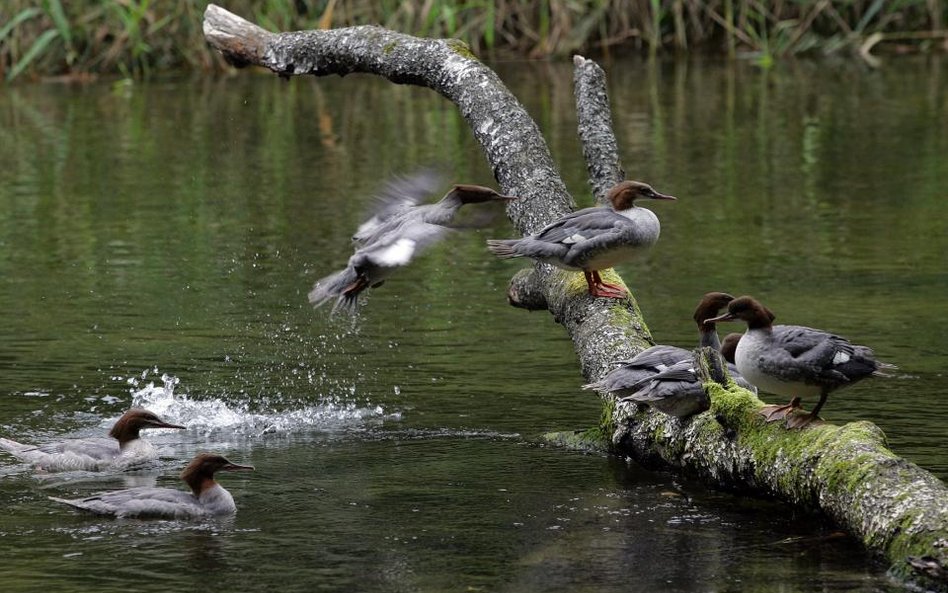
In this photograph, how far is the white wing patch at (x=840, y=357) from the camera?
7.09m

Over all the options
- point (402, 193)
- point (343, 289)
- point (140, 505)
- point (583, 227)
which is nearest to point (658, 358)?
point (583, 227)

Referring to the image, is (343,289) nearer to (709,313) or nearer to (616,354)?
(616,354)

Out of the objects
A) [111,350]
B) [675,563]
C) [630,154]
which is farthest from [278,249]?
[675,563]

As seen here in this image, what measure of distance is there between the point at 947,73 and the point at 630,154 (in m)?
8.05

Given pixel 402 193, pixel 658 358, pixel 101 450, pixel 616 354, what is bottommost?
pixel 101 450

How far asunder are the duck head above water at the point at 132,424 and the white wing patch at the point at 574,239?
209 cm

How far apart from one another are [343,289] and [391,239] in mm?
419

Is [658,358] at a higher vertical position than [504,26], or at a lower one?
lower

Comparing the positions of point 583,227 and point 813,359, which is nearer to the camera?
point 813,359

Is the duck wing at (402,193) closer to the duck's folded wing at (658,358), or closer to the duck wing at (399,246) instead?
the duck wing at (399,246)

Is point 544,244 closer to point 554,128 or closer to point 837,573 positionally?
point 837,573

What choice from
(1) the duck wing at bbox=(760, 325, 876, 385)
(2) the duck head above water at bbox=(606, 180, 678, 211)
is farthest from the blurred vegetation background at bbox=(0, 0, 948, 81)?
(1) the duck wing at bbox=(760, 325, 876, 385)

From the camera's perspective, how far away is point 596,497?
25.7 ft

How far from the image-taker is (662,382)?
7738 mm
